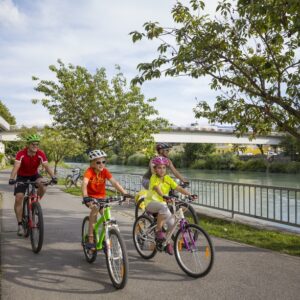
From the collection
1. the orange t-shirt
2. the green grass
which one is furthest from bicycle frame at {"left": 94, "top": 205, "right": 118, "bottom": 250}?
the green grass

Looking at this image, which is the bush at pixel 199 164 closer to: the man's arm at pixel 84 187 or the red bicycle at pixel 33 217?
the red bicycle at pixel 33 217

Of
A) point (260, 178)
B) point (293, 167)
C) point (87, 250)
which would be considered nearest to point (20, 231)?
Result: point (87, 250)

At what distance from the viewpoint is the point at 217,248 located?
21.3 feet

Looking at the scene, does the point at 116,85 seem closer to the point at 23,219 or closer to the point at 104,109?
the point at 104,109

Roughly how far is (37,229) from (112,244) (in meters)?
1.99

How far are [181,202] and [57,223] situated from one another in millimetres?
4161

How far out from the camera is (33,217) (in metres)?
6.41

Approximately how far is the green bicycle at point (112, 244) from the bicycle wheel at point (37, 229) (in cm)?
103

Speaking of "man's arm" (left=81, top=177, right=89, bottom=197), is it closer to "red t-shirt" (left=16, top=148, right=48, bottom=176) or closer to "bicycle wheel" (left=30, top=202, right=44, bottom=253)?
"bicycle wheel" (left=30, top=202, right=44, bottom=253)

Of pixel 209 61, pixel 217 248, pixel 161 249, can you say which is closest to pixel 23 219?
pixel 161 249

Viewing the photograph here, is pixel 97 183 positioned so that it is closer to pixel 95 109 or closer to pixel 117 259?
pixel 117 259

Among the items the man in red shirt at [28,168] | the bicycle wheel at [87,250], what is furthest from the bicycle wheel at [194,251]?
the man in red shirt at [28,168]

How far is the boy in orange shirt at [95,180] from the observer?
208 inches

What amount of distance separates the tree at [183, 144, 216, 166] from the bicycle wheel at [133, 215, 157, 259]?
58.2 metres
